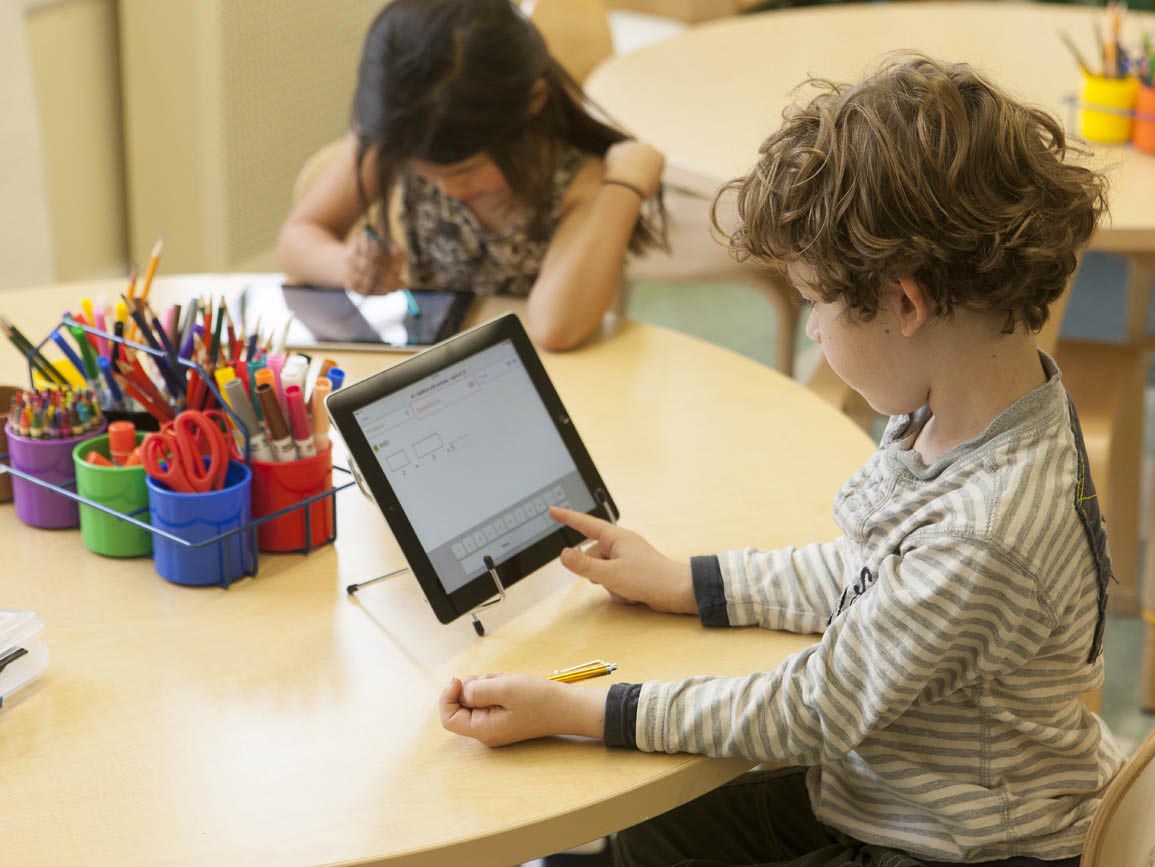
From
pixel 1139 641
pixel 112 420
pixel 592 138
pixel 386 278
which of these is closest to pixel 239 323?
pixel 386 278

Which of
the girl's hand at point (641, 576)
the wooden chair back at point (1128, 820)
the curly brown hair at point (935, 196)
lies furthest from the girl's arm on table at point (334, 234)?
the wooden chair back at point (1128, 820)

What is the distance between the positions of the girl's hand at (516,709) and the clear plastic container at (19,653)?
0.90ft

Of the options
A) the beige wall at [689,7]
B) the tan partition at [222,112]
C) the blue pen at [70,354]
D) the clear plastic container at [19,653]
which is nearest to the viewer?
the clear plastic container at [19,653]

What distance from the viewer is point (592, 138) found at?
5.47 feet

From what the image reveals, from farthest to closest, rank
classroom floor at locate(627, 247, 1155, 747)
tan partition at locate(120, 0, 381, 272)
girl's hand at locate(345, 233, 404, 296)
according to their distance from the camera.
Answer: classroom floor at locate(627, 247, 1155, 747), tan partition at locate(120, 0, 381, 272), girl's hand at locate(345, 233, 404, 296)

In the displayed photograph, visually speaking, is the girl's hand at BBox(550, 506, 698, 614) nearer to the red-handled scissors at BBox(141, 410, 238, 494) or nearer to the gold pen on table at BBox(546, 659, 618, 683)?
the gold pen on table at BBox(546, 659, 618, 683)

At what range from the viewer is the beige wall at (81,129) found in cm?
262

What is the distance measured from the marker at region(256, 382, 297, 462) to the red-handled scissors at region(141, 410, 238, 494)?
31mm

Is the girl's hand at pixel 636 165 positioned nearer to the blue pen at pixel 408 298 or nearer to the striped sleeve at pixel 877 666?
the blue pen at pixel 408 298

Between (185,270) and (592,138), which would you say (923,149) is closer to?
(592,138)

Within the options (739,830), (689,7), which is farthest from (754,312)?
(739,830)

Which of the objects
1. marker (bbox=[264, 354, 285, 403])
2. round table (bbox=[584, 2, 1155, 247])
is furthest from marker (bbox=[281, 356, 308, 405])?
round table (bbox=[584, 2, 1155, 247])

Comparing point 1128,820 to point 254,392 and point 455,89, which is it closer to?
point 254,392

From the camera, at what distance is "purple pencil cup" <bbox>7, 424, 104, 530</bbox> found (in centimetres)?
104
